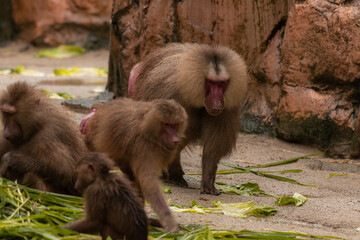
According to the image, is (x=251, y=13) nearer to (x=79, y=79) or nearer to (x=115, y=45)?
(x=115, y=45)

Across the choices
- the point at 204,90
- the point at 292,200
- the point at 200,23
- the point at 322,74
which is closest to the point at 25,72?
the point at 200,23

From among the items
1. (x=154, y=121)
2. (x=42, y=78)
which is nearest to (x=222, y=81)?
(x=154, y=121)

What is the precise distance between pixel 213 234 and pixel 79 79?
10.2 meters

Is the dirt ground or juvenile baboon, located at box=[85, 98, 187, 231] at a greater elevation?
juvenile baboon, located at box=[85, 98, 187, 231]

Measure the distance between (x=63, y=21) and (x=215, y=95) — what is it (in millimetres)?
12402

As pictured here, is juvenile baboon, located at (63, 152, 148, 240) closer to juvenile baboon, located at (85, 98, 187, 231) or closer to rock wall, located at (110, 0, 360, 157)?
juvenile baboon, located at (85, 98, 187, 231)

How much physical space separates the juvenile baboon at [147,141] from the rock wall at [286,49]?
139 inches

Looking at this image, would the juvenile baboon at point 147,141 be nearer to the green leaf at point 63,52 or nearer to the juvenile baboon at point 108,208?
the juvenile baboon at point 108,208

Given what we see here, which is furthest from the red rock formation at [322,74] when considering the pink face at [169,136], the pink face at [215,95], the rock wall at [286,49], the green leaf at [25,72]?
the green leaf at [25,72]

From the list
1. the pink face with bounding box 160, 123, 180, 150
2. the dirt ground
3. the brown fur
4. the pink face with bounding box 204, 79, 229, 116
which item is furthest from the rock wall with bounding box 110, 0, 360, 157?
the brown fur

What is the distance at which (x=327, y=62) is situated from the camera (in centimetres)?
788

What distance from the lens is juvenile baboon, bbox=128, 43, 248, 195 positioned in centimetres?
589

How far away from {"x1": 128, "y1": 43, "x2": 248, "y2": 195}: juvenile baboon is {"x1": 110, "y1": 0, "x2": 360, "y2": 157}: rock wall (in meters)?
2.10

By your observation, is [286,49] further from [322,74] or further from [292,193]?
[292,193]
